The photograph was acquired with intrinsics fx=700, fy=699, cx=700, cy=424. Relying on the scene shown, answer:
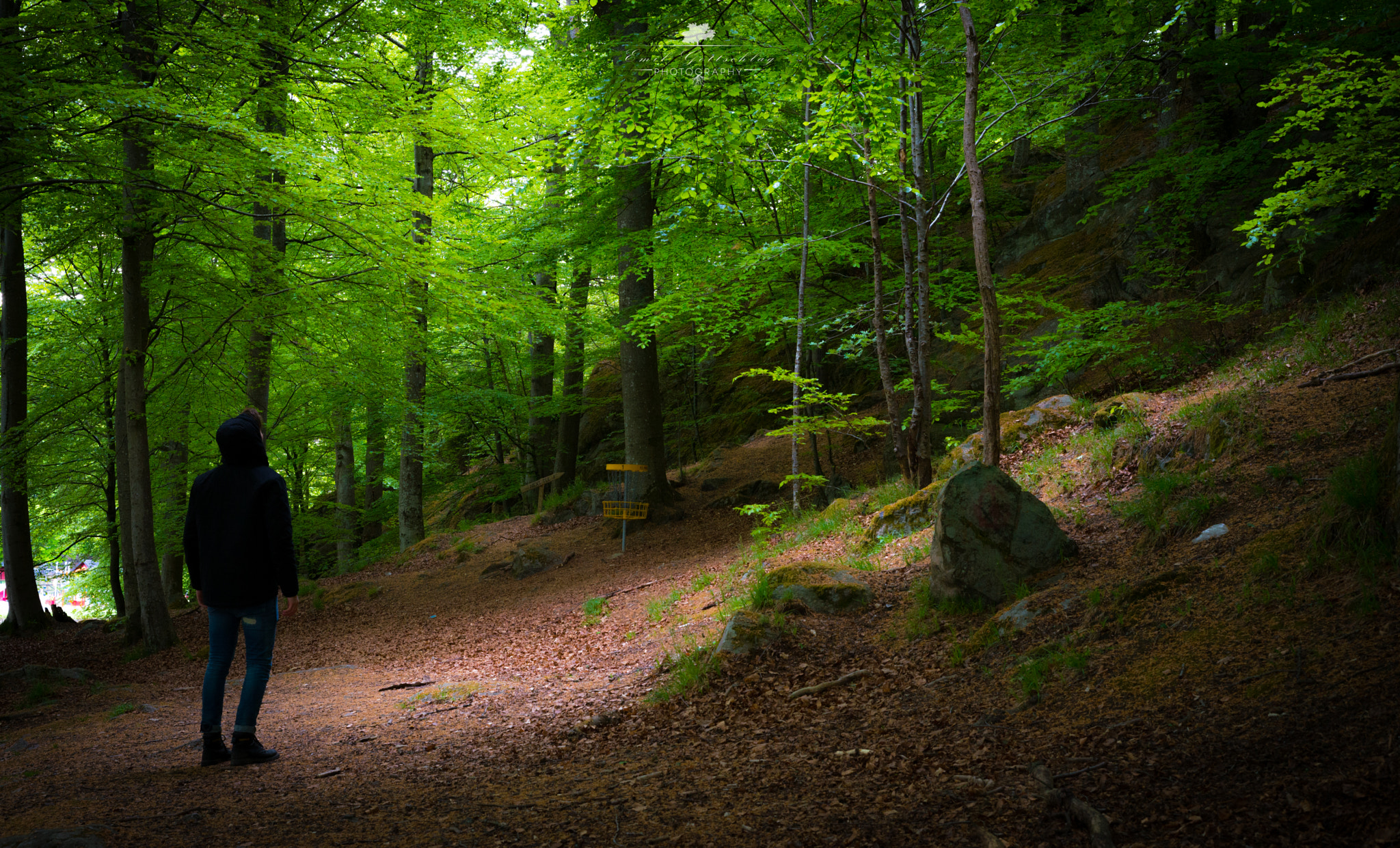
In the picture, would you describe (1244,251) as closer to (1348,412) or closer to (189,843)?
(1348,412)

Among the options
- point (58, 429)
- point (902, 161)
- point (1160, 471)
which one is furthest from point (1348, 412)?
point (58, 429)

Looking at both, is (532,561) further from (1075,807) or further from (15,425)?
(1075,807)

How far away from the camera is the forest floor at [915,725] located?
238 cm

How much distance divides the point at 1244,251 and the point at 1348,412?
668cm

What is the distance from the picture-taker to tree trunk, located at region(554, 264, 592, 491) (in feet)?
47.9

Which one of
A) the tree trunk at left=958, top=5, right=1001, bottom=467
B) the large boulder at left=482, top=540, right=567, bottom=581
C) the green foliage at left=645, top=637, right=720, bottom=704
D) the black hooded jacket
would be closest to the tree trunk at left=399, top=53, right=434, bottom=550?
the large boulder at left=482, top=540, right=567, bottom=581

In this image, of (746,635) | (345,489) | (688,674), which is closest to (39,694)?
(688,674)

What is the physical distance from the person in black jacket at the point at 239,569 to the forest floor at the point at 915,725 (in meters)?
0.27

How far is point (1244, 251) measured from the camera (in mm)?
9992

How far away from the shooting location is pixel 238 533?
13.2 ft

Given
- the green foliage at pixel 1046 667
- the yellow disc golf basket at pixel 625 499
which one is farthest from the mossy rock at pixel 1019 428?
the yellow disc golf basket at pixel 625 499

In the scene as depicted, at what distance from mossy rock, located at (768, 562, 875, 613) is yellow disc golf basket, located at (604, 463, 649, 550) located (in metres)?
5.78

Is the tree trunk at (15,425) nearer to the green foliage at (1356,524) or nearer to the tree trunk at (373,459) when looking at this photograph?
the tree trunk at (373,459)

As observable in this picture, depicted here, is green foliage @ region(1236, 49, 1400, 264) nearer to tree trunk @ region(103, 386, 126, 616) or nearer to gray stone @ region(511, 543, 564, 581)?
gray stone @ region(511, 543, 564, 581)
